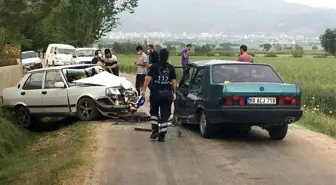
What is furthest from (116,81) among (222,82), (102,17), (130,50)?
(130,50)

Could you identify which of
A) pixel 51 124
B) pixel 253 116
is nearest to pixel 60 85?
pixel 51 124

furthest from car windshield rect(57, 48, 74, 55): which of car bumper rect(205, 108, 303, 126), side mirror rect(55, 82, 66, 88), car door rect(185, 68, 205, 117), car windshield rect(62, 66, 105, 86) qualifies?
car bumper rect(205, 108, 303, 126)

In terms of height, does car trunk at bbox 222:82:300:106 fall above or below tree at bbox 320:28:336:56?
above

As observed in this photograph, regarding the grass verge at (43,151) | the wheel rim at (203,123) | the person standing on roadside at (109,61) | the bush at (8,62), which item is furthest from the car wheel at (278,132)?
the bush at (8,62)

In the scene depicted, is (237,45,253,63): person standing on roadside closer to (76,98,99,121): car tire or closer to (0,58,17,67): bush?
(76,98,99,121): car tire

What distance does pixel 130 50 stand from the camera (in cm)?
8631

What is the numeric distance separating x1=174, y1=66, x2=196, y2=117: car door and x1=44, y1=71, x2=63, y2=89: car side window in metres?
3.16

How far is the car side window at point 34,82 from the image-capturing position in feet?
49.3

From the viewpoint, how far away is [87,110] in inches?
562

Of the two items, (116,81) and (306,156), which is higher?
(116,81)

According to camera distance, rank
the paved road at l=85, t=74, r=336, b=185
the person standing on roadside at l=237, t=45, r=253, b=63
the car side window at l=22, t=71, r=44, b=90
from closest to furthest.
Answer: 1. the paved road at l=85, t=74, r=336, b=185
2. the car side window at l=22, t=71, r=44, b=90
3. the person standing on roadside at l=237, t=45, r=253, b=63

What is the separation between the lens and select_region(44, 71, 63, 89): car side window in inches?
580

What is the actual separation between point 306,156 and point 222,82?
2263 mm

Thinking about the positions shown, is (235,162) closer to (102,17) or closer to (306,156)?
(306,156)
